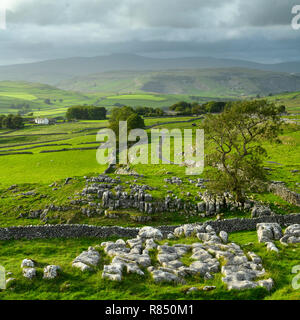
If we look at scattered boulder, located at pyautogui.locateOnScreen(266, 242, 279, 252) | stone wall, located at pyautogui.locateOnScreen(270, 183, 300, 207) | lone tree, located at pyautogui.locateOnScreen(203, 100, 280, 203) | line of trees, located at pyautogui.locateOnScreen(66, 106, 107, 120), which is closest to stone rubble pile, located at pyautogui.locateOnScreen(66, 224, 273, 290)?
scattered boulder, located at pyautogui.locateOnScreen(266, 242, 279, 252)

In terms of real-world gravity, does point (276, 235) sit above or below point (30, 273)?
above

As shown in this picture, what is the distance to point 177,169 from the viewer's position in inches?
1962

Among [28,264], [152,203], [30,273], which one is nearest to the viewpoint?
[30,273]

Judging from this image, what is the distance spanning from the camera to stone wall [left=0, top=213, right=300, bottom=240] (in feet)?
91.1

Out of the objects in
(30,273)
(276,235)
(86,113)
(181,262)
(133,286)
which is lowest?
(133,286)

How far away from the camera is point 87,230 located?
28.0m

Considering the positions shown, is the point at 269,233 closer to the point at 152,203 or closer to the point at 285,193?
the point at 285,193

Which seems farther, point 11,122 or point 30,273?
point 11,122

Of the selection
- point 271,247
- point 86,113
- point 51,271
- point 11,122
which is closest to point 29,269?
point 51,271

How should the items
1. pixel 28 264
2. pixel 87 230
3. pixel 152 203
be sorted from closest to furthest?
pixel 28 264 < pixel 87 230 < pixel 152 203

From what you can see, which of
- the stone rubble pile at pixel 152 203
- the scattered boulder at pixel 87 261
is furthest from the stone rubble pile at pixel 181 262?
the stone rubble pile at pixel 152 203

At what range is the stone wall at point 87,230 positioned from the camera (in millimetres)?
27766

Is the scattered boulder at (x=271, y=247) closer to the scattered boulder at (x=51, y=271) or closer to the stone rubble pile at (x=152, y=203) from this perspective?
the stone rubble pile at (x=152, y=203)
